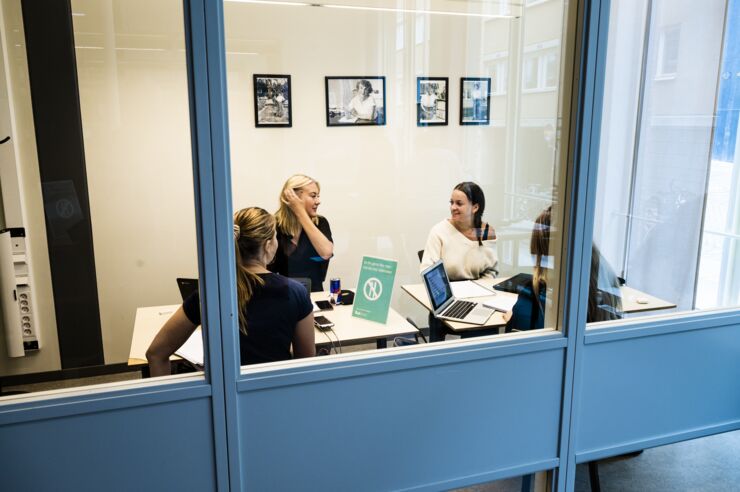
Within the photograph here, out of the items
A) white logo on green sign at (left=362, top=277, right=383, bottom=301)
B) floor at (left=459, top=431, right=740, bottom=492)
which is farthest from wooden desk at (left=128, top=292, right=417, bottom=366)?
floor at (left=459, top=431, right=740, bottom=492)

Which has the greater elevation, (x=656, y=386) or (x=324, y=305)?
(x=324, y=305)

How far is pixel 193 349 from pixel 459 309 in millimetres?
1437

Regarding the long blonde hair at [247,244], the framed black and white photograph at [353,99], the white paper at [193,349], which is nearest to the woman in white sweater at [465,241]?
the framed black and white photograph at [353,99]

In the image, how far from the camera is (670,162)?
297 cm

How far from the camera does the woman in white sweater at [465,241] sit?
2.95m

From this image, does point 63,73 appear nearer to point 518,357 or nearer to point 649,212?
point 518,357

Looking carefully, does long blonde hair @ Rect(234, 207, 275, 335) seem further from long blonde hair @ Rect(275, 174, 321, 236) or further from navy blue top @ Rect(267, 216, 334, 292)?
long blonde hair @ Rect(275, 174, 321, 236)

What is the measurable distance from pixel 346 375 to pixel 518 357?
0.61 metres

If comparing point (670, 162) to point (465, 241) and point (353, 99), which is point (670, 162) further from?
point (353, 99)

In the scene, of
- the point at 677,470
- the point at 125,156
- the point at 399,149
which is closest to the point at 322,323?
the point at 125,156

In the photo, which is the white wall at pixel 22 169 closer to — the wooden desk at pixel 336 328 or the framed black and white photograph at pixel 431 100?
the wooden desk at pixel 336 328

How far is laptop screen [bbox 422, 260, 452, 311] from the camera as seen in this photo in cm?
287

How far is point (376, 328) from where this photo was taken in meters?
2.55

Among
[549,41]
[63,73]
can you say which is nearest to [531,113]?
[549,41]
